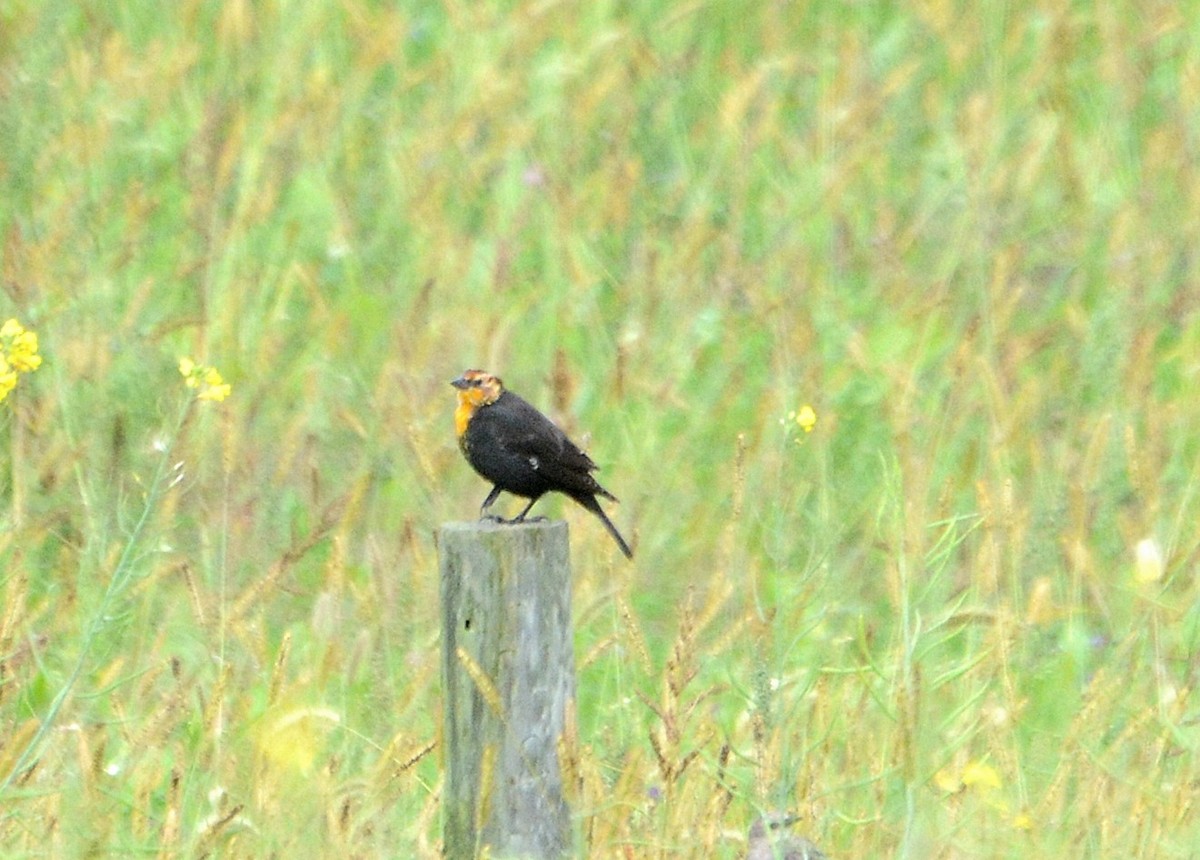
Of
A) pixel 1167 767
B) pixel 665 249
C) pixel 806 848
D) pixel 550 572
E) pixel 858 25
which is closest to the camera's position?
pixel 806 848

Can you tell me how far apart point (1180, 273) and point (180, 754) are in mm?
5329

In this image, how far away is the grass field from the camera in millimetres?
3545

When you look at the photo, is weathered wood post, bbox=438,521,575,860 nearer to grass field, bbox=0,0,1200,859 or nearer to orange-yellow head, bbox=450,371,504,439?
grass field, bbox=0,0,1200,859

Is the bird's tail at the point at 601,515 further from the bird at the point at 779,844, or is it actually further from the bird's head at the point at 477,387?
the bird at the point at 779,844

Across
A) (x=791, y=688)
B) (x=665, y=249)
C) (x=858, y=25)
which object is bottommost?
(x=791, y=688)

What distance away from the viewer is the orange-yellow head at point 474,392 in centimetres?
437

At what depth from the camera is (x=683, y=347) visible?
6.79 m

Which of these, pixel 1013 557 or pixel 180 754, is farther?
pixel 1013 557

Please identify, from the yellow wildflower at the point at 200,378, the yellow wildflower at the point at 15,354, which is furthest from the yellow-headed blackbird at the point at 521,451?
the yellow wildflower at the point at 15,354

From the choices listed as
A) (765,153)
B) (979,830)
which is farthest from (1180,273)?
(979,830)

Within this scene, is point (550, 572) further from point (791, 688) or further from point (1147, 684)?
point (1147, 684)

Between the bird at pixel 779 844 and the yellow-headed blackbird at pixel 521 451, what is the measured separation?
1.11 meters

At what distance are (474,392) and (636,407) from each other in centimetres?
192

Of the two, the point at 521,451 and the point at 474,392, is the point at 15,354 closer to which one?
the point at 521,451
